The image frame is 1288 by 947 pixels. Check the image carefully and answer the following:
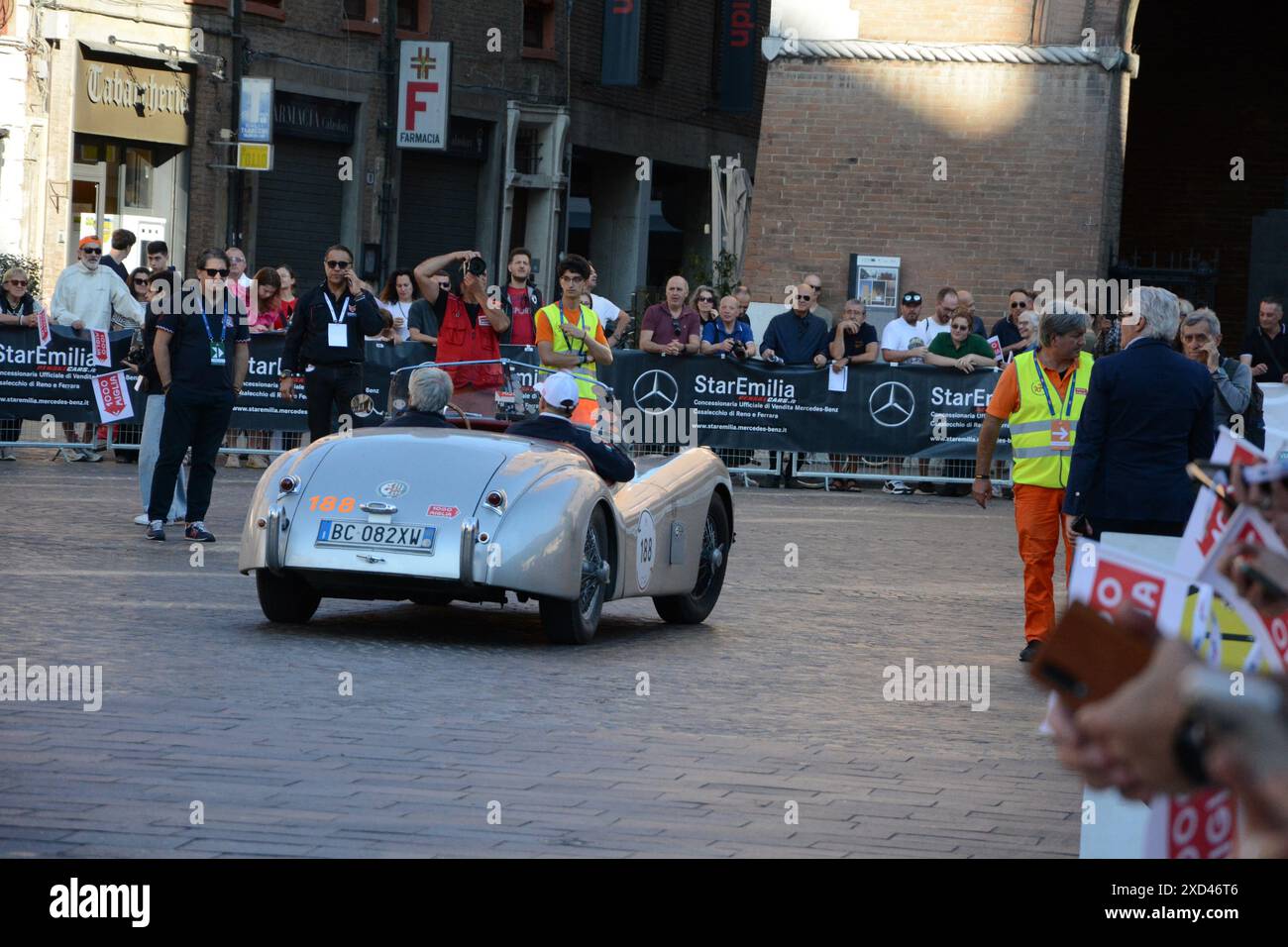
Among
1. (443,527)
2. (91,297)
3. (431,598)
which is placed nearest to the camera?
(443,527)

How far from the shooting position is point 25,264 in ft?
88.1

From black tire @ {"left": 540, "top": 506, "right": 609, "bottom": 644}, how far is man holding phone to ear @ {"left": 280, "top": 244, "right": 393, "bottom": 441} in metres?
5.21

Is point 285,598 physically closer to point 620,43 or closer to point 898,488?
point 898,488

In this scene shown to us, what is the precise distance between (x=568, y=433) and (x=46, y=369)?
34.3 feet

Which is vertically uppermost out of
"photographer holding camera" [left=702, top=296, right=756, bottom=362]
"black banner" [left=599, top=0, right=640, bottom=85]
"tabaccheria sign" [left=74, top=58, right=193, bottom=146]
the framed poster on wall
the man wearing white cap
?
"black banner" [left=599, top=0, right=640, bottom=85]

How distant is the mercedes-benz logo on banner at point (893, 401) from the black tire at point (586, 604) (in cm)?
1082

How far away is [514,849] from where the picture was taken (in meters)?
5.97

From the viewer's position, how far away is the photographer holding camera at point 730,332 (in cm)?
2130

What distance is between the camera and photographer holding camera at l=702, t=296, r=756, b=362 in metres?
21.3

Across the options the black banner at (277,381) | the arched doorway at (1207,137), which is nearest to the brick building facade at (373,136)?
the arched doorway at (1207,137)

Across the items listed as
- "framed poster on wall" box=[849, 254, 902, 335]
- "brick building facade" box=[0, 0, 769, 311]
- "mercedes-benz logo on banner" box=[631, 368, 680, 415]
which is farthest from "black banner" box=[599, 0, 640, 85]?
"mercedes-benz logo on banner" box=[631, 368, 680, 415]

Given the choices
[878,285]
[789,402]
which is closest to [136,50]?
[878,285]

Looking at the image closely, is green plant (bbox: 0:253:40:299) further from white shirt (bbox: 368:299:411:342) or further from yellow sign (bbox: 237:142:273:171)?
white shirt (bbox: 368:299:411:342)
